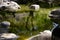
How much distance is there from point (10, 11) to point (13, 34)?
388 cm

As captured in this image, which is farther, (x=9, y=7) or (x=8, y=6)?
(x=8, y=6)

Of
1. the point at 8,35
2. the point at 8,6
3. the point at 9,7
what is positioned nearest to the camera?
the point at 8,35

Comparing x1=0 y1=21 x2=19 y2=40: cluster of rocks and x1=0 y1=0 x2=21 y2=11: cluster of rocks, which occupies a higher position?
x1=0 y1=21 x2=19 y2=40: cluster of rocks

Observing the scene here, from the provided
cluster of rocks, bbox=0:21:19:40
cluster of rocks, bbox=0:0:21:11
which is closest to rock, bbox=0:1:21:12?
cluster of rocks, bbox=0:0:21:11

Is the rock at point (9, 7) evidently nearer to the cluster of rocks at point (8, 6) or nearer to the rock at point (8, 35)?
the cluster of rocks at point (8, 6)

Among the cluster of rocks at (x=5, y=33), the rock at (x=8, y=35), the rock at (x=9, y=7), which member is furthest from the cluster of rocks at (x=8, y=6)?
the rock at (x=8, y=35)

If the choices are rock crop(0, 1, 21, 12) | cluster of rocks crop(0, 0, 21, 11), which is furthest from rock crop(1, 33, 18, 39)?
cluster of rocks crop(0, 0, 21, 11)

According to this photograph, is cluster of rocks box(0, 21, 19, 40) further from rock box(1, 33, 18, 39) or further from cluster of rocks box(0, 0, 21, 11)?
cluster of rocks box(0, 0, 21, 11)

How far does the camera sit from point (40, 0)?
1214 centimetres

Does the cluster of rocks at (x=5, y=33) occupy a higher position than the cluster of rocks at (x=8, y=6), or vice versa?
the cluster of rocks at (x=5, y=33)

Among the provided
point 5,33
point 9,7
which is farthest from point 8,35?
point 9,7

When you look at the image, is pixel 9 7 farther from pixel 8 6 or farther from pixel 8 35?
pixel 8 35

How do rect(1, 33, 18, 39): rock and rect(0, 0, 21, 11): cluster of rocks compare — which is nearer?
rect(1, 33, 18, 39): rock

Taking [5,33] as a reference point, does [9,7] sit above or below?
below
